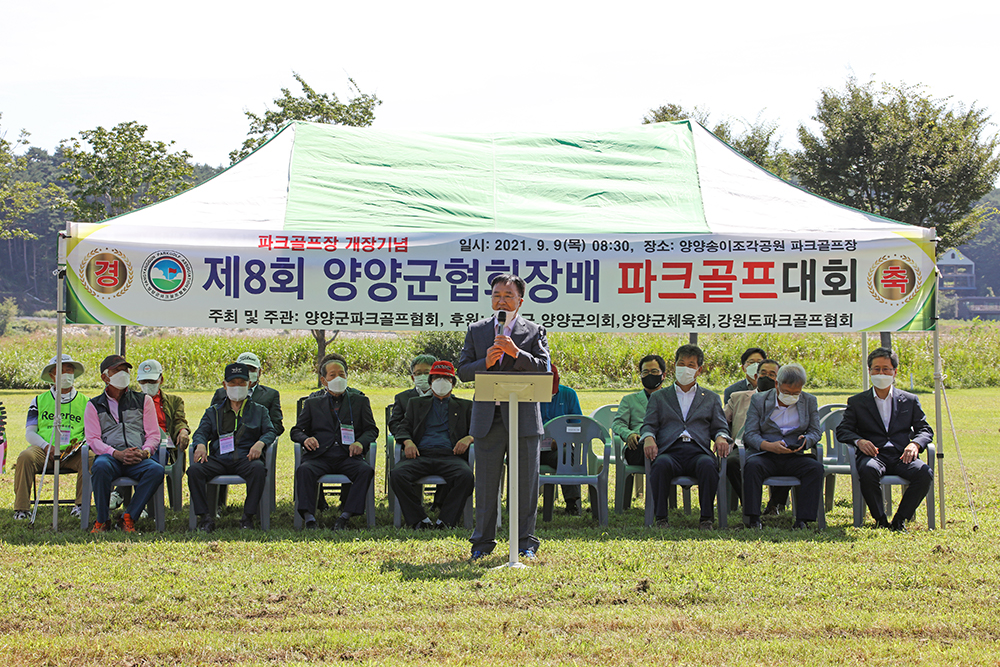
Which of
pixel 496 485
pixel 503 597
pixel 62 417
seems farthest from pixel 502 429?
pixel 62 417

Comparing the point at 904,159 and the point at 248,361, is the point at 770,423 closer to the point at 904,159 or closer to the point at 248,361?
the point at 248,361

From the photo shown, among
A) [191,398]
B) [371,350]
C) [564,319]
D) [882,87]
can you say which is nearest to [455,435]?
[564,319]

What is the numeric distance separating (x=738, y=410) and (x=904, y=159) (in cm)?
1781

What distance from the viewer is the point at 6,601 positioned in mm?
4773

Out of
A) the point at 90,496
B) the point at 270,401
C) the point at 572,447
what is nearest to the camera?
the point at 90,496

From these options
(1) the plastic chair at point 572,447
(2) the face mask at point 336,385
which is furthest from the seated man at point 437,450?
(1) the plastic chair at point 572,447

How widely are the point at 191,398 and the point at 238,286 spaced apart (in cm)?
1443

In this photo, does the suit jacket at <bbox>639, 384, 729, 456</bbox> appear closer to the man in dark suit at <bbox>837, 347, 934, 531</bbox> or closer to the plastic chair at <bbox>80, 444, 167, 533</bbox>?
the man in dark suit at <bbox>837, 347, 934, 531</bbox>

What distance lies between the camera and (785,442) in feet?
23.0

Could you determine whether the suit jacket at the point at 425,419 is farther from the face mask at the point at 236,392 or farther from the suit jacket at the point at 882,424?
the suit jacket at the point at 882,424

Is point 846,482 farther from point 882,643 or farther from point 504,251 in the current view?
point 882,643

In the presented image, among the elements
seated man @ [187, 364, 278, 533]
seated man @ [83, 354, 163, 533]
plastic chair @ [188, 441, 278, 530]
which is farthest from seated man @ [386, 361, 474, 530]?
seated man @ [83, 354, 163, 533]

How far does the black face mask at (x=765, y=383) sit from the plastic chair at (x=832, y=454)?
1.72ft

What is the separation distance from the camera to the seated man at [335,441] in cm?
692
